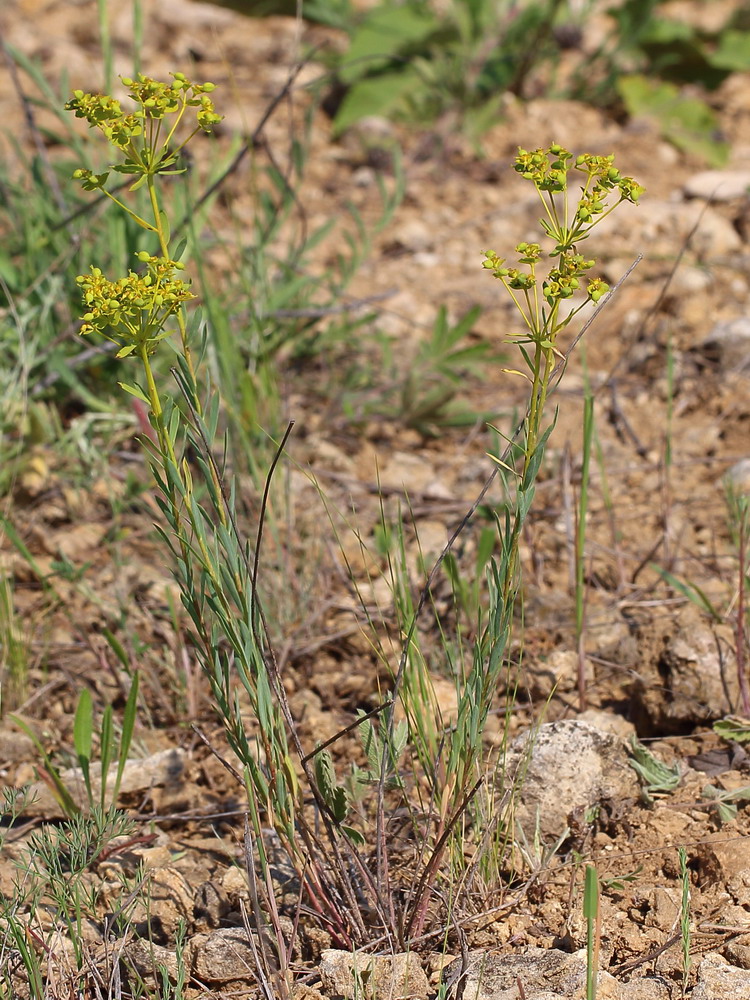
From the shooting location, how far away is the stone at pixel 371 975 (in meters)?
1.31

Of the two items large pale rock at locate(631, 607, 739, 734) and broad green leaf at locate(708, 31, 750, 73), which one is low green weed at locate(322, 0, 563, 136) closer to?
broad green leaf at locate(708, 31, 750, 73)

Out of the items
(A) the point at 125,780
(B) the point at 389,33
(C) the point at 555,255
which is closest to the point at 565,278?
(C) the point at 555,255

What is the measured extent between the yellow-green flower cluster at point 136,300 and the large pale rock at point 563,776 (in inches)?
34.1

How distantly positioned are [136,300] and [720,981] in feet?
3.64

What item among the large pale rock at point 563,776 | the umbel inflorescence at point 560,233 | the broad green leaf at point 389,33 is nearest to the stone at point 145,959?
the large pale rock at point 563,776

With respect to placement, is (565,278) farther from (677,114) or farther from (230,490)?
(677,114)

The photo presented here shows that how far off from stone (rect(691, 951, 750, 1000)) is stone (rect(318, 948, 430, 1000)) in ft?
1.18

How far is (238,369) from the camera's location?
2.48 m

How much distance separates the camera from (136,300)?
1068mm

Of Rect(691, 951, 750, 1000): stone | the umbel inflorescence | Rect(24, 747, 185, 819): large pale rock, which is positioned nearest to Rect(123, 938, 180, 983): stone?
Rect(24, 747, 185, 819): large pale rock

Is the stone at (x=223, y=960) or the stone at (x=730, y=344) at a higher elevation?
the stone at (x=730, y=344)

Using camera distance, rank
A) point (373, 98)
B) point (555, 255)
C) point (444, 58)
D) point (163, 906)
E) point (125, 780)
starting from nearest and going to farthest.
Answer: point (555, 255) → point (163, 906) → point (125, 780) → point (373, 98) → point (444, 58)

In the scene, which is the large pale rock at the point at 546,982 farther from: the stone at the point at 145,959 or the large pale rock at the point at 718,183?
the large pale rock at the point at 718,183

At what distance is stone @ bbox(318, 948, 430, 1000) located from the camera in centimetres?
131
